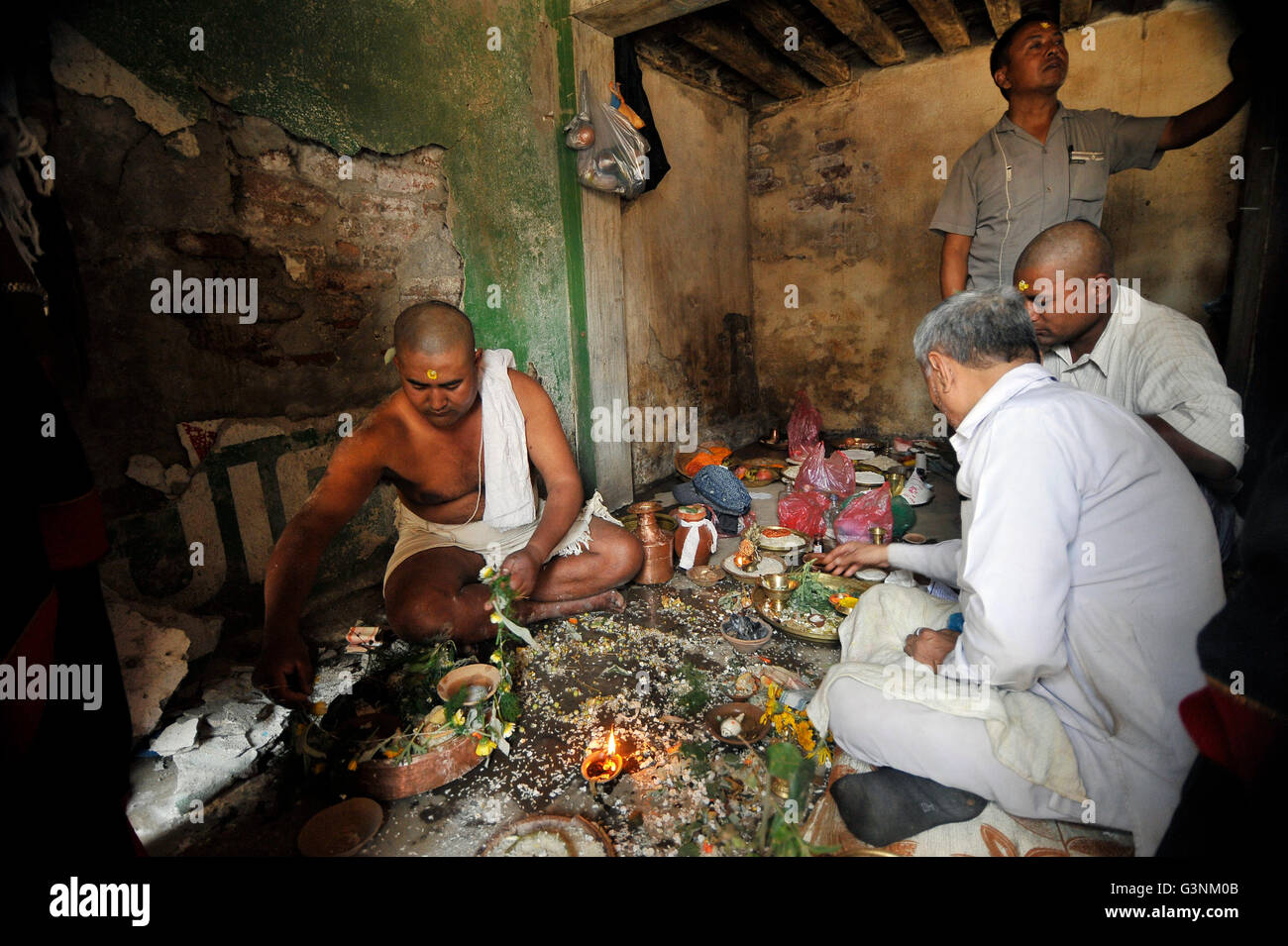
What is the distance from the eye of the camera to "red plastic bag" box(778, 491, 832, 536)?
159 inches

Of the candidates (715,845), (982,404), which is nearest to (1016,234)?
(982,404)

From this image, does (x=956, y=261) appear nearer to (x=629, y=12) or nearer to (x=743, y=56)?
(x=629, y=12)

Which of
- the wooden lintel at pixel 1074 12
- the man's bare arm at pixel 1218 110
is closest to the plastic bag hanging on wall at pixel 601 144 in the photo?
the man's bare arm at pixel 1218 110

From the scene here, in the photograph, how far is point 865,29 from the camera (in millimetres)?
5359

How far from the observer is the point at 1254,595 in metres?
0.97

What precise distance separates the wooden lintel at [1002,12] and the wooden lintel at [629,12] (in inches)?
111

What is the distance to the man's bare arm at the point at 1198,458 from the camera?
7.98 ft

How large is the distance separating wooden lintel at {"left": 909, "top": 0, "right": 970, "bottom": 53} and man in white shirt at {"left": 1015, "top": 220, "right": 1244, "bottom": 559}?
398 cm

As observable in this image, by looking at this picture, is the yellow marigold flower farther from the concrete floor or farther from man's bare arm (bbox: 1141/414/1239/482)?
man's bare arm (bbox: 1141/414/1239/482)

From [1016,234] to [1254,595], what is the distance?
3328mm

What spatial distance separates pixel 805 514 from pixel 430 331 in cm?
266

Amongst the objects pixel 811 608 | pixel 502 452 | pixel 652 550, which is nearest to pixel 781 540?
pixel 811 608

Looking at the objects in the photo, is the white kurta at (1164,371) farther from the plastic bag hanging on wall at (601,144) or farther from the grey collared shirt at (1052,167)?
the plastic bag hanging on wall at (601,144)

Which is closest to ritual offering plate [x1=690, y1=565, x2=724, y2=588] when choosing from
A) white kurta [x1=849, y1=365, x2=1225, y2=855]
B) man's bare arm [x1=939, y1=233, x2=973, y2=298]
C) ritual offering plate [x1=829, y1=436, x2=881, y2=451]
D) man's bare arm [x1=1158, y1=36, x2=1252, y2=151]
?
white kurta [x1=849, y1=365, x2=1225, y2=855]
